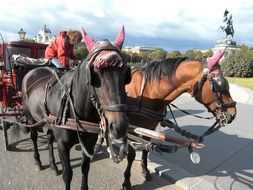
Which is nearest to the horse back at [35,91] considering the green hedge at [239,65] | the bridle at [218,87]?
the bridle at [218,87]

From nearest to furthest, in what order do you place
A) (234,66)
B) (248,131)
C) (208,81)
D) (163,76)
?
(208,81)
(163,76)
(248,131)
(234,66)

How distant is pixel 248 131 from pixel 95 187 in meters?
5.23

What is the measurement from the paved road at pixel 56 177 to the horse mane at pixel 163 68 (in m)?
1.76

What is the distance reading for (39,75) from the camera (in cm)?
484

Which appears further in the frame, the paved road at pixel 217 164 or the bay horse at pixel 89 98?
the paved road at pixel 217 164

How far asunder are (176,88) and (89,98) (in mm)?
1317

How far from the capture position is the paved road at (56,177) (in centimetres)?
429

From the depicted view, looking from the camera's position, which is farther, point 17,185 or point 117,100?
point 17,185

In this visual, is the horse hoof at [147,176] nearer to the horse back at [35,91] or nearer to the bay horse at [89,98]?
the bay horse at [89,98]

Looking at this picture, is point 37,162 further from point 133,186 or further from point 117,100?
point 117,100

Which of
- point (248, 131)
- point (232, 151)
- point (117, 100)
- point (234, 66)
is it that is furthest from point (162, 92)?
point (234, 66)

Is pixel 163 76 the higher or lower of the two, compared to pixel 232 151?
higher

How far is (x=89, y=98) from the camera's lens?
2.83 meters

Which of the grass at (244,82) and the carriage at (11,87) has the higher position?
the carriage at (11,87)
